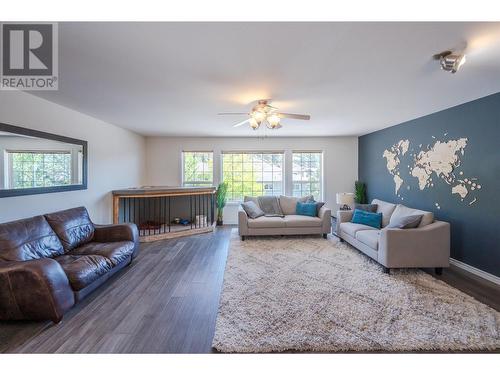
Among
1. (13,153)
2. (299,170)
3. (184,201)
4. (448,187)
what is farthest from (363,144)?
(13,153)

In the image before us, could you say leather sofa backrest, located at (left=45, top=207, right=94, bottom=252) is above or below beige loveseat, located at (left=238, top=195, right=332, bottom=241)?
above

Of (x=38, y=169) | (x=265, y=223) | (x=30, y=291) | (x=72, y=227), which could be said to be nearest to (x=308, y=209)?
(x=265, y=223)

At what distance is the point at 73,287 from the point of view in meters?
2.30

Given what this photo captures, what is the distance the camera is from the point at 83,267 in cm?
244

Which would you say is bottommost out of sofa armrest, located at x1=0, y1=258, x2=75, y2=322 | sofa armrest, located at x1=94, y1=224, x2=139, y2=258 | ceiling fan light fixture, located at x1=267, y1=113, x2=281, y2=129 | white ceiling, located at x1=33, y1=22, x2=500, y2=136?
sofa armrest, located at x1=0, y1=258, x2=75, y2=322

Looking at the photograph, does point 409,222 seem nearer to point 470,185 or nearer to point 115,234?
point 470,185

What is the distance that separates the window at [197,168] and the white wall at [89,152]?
1.10 m

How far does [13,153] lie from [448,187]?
233 inches

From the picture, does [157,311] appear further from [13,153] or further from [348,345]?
[13,153]

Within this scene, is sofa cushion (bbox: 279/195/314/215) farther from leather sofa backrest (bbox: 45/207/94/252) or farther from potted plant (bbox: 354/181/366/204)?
leather sofa backrest (bbox: 45/207/94/252)

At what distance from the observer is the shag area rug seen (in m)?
1.87

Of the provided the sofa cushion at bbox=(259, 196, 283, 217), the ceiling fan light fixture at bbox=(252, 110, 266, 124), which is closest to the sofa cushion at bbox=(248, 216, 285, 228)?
the sofa cushion at bbox=(259, 196, 283, 217)

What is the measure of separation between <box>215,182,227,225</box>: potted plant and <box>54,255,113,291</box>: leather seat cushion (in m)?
3.47

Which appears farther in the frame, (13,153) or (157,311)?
(13,153)
